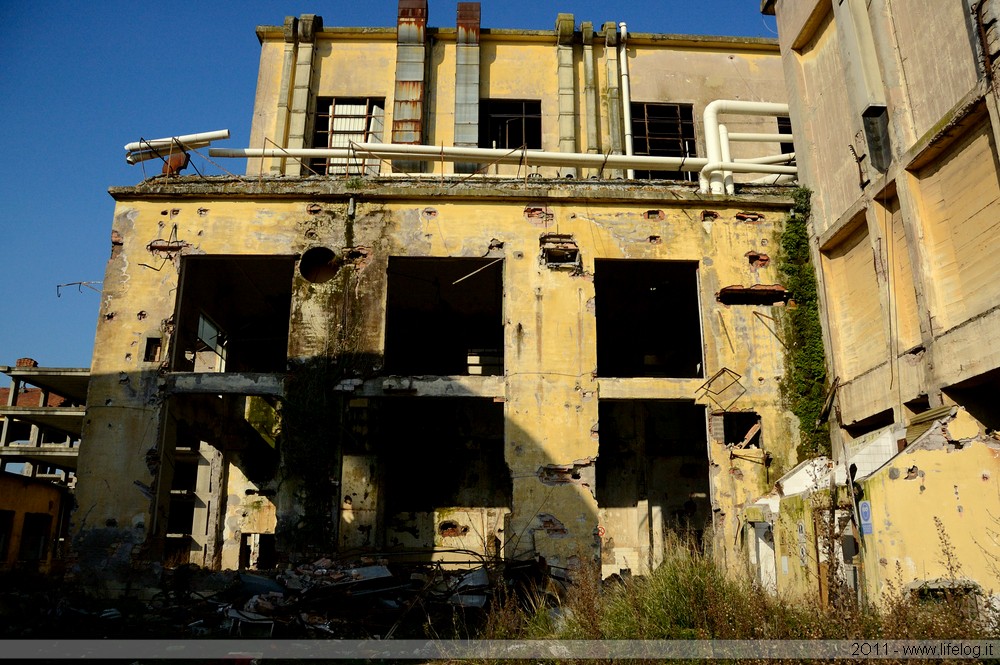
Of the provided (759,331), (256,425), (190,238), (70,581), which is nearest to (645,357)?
(759,331)

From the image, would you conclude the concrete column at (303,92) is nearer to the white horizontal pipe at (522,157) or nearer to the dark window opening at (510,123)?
the white horizontal pipe at (522,157)

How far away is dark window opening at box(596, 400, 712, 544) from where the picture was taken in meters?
16.2

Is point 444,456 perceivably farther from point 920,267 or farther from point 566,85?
point 920,267

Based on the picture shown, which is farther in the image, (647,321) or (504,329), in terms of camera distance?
(647,321)

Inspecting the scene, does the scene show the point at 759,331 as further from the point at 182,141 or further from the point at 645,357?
the point at 182,141

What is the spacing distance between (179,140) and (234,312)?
12.3ft

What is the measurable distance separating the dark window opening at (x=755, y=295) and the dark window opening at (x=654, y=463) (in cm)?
396

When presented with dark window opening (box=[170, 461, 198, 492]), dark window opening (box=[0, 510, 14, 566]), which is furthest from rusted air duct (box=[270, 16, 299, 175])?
dark window opening (box=[0, 510, 14, 566])

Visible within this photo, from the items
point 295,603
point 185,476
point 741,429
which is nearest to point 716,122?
point 741,429

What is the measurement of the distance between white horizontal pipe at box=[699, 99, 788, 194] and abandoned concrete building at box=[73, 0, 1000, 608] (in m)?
0.08

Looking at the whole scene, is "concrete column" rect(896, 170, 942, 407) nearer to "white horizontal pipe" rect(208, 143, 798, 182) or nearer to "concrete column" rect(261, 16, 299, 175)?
"white horizontal pipe" rect(208, 143, 798, 182)

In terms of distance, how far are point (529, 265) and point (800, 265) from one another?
4.34 meters

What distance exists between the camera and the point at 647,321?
1730 centimetres

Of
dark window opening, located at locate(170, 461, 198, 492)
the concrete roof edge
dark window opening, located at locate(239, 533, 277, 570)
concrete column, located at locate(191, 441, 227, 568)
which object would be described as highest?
the concrete roof edge
